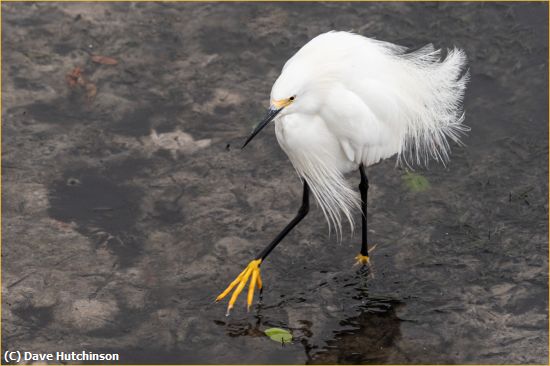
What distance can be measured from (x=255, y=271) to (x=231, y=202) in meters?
0.75

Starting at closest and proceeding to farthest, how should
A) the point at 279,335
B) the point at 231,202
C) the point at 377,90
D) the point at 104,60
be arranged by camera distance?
the point at 377,90 → the point at 279,335 → the point at 231,202 → the point at 104,60

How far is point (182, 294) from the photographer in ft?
16.5

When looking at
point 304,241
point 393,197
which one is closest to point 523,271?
point 393,197

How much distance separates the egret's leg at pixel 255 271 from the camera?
194 inches

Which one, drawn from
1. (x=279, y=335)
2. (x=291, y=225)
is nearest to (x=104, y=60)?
(x=291, y=225)

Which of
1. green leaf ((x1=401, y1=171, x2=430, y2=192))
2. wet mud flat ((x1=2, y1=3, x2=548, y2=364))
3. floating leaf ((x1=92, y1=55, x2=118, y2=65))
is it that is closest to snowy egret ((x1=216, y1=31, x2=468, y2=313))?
wet mud flat ((x1=2, y1=3, x2=548, y2=364))

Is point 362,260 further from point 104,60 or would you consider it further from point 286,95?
point 104,60

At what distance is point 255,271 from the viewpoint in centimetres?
496

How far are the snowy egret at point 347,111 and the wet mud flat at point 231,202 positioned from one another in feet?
1.04

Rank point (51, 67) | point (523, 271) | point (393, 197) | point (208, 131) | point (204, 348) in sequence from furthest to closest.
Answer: point (51, 67), point (208, 131), point (393, 197), point (523, 271), point (204, 348)

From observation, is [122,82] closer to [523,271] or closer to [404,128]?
[404,128]

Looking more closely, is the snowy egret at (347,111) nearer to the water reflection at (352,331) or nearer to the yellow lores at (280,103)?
the yellow lores at (280,103)

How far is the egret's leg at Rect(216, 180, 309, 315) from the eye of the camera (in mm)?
4926

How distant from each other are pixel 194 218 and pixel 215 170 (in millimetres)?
456
